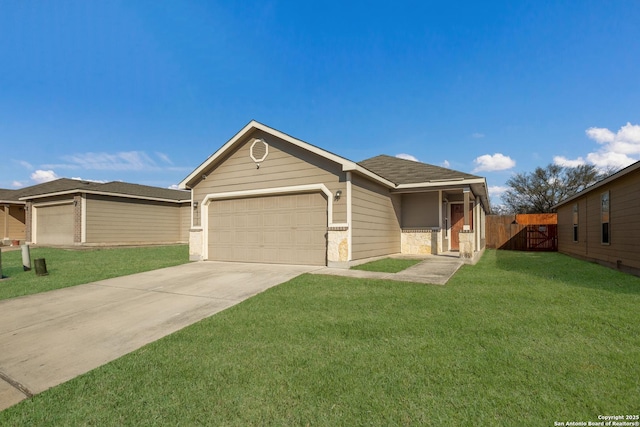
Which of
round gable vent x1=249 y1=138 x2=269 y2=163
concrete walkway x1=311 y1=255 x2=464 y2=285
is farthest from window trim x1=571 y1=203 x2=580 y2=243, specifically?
round gable vent x1=249 y1=138 x2=269 y2=163

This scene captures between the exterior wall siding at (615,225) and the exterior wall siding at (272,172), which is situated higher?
the exterior wall siding at (272,172)

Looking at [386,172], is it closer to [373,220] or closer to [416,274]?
[373,220]

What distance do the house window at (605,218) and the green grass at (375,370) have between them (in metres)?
7.54

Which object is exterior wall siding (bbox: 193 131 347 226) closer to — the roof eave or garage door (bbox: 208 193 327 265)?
garage door (bbox: 208 193 327 265)

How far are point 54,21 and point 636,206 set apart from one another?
18238 mm

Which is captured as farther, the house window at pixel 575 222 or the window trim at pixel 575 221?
the house window at pixel 575 222

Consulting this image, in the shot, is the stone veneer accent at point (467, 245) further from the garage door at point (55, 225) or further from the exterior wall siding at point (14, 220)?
the exterior wall siding at point (14, 220)

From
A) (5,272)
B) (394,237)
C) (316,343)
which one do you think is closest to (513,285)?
(316,343)

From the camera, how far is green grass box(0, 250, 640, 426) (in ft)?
7.55

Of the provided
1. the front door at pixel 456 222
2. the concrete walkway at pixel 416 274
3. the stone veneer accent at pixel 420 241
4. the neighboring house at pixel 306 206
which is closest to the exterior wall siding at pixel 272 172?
the neighboring house at pixel 306 206

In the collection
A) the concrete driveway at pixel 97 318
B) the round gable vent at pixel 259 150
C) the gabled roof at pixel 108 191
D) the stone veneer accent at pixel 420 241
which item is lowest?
the concrete driveway at pixel 97 318

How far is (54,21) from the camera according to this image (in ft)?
31.2

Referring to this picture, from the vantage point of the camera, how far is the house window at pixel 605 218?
10281 millimetres

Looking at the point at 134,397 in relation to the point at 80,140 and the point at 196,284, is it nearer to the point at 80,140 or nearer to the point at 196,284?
the point at 196,284
